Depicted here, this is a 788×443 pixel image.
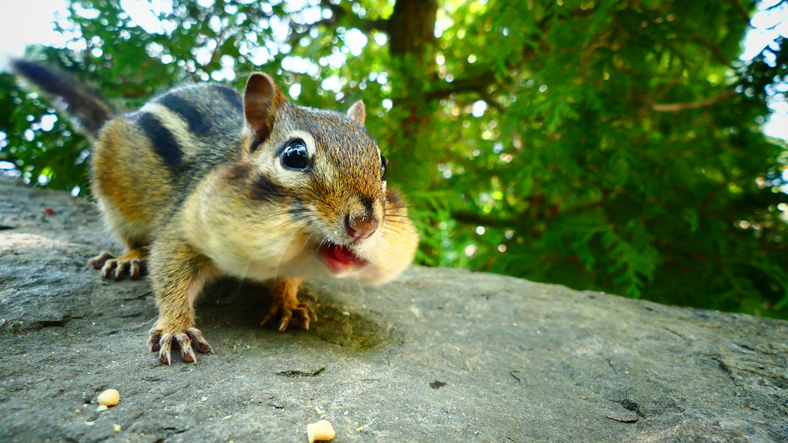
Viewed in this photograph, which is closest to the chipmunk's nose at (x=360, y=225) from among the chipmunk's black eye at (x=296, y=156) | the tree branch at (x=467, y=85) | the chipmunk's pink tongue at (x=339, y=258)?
the chipmunk's pink tongue at (x=339, y=258)

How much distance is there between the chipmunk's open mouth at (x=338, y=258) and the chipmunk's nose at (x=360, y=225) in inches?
5.0

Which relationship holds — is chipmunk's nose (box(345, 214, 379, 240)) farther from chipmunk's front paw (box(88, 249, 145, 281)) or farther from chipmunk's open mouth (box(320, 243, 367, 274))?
chipmunk's front paw (box(88, 249, 145, 281))

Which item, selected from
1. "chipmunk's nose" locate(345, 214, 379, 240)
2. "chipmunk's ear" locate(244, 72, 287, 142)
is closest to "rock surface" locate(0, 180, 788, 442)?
"chipmunk's nose" locate(345, 214, 379, 240)

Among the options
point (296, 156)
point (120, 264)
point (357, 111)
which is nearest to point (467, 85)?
point (357, 111)

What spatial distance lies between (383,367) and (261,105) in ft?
3.42

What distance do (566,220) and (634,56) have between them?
1.12 metres

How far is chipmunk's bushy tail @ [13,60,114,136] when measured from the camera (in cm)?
272

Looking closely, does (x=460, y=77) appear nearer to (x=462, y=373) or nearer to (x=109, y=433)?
(x=462, y=373)

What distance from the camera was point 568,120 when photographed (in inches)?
121

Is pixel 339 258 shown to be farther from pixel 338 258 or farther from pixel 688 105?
pixel 688 105

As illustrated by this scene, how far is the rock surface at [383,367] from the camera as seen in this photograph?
1160mm

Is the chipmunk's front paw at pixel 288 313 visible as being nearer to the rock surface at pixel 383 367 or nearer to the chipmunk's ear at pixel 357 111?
the rock surface at pixel 383 367

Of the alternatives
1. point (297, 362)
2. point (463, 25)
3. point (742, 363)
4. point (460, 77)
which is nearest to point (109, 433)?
point (297, 362)

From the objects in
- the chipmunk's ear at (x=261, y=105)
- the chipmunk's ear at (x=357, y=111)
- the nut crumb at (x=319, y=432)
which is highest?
the chipmunk's ear at (x=357, y=111)
